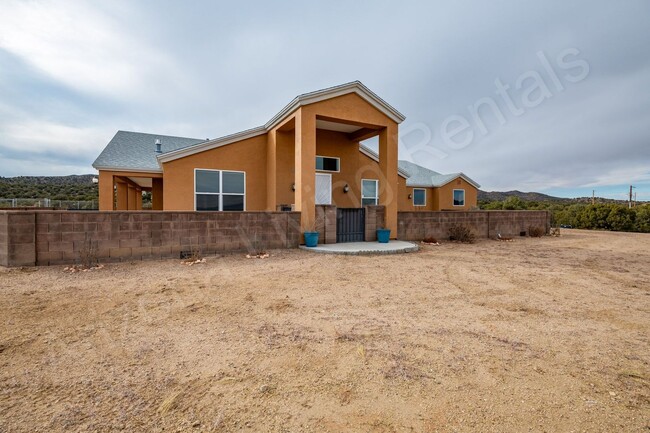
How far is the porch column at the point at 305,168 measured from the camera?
9234 mm

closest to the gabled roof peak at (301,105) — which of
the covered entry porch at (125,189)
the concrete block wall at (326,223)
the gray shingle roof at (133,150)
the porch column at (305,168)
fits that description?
the porch column at (305,168)

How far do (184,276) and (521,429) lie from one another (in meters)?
5.61

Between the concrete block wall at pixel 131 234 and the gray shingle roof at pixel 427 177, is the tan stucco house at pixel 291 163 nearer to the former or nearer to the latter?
the concrete block wall at pixel 131 234

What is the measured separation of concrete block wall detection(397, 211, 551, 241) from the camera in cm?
1126

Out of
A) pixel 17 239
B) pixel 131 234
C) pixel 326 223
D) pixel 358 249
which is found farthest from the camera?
pixel 326 223

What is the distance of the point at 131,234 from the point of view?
6.89 metres

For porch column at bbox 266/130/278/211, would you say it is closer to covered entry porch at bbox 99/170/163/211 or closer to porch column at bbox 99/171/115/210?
covered entry porch at bbox 99/170/163/211

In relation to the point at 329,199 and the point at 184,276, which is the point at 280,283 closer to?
the point at 184,276

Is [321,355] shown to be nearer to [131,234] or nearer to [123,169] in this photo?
[131,234]

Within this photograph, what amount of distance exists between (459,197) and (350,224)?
15317 millimetres

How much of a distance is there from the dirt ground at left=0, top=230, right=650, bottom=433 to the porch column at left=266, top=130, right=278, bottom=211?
6.17 meters

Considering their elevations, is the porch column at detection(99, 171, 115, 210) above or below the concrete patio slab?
above

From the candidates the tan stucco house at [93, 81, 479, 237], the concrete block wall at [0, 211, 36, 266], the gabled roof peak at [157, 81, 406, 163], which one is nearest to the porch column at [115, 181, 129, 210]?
the tan stucco house at [93, 81, 479, 237]

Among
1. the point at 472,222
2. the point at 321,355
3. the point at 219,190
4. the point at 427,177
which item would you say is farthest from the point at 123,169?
the point at 427,177
